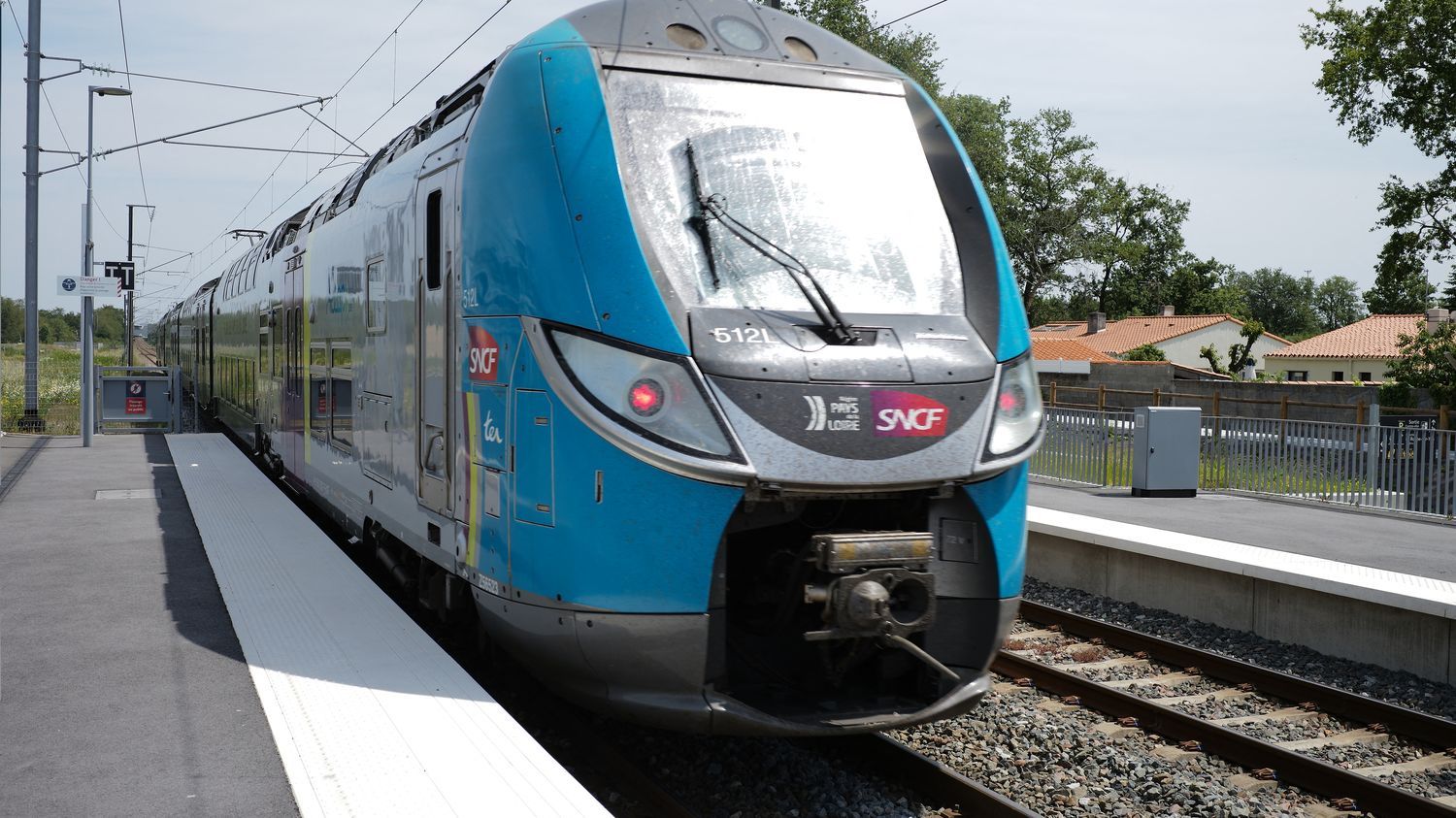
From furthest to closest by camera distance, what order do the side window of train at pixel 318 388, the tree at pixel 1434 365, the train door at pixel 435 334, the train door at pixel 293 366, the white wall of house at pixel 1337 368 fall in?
the white wall of house at pixel 1337 368
the tree at pixel 1434 365
the train door at pixel 293 366
the side window of train at pixel 318 388
the train door at pixel 435 334

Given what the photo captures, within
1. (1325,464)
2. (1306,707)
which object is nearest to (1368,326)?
(1325,464)

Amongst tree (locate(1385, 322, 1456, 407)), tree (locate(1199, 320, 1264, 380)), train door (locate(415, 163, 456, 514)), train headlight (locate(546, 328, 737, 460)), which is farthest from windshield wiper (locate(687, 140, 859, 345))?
tree (locate(1199, 320, 1264, 380))

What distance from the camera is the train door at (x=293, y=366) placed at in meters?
11.0

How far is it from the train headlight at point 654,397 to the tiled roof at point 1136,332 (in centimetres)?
6932

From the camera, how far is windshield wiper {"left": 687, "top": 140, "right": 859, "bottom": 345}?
514 centimetres

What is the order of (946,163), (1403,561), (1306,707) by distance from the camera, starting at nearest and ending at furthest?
(946,163) < (1306,707) < (1403,561)

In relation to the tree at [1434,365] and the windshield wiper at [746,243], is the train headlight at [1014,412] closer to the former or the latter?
the windshield wiper at [746,243]

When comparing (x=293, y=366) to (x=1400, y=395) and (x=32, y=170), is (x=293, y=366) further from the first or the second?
(x=1400, y=395)

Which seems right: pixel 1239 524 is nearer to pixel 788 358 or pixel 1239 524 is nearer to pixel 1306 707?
pixel 1306 707

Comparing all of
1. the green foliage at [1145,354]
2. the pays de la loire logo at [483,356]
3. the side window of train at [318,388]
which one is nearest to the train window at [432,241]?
the pays de la loire logo at [483,356]

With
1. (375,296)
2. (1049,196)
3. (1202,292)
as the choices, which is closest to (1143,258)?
(1202,292)

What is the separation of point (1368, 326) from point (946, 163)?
246 feet

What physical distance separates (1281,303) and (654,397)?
476 ft

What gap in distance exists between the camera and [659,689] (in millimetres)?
4844
